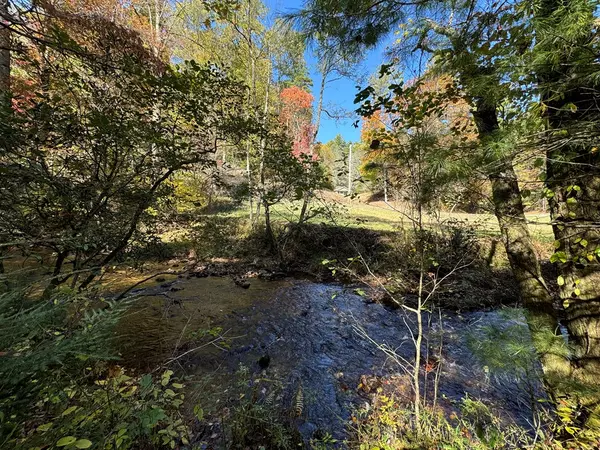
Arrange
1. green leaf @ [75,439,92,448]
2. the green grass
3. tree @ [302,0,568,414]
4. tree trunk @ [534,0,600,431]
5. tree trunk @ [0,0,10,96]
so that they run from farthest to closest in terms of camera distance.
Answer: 1. the green grass
2. tree trunk @ [0,0,10,96]
3. tree @ [302,0,568,414]
4. tree trunk @ [534,0,600,431]
5. green leaf @ [75,439,92,448]

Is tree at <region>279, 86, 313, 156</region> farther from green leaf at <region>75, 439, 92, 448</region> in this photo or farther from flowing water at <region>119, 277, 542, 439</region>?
green leaf at <region>75, 439, 92, 448</region>

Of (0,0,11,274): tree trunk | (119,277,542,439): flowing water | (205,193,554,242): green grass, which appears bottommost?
(119,277,542,439): flowing water

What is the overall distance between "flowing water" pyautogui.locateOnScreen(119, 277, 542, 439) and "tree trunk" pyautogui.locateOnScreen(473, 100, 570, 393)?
0.19 m

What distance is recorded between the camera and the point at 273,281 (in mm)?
7547

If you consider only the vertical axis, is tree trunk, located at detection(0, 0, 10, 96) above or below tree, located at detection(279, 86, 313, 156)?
below

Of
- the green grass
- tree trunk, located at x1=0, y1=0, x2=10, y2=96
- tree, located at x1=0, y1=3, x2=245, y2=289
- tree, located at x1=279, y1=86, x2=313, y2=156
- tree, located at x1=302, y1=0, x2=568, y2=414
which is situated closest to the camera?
tree, located at x1=302, y1=0, x2=568, y2=414

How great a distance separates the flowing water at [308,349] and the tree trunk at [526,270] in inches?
7.6

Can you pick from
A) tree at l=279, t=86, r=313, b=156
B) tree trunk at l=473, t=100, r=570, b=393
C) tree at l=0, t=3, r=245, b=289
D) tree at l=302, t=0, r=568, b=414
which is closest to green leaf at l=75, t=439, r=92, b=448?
tree at l=0, t=3, r=245, b=289

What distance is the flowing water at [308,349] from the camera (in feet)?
9.56

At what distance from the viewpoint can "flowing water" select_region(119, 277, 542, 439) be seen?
2.91m

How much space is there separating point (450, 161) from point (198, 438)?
336 cm

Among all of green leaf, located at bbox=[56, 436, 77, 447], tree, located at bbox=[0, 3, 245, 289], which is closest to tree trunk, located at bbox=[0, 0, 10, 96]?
tree, located at bbox=[0, 3, 245, 289]

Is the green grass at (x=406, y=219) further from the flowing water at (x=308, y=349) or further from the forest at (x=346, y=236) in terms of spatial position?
the flowing water at (x=308, y=349)

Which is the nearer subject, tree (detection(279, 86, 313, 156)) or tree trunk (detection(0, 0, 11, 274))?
tree trunk (detection(0, 0, 11, 274))
